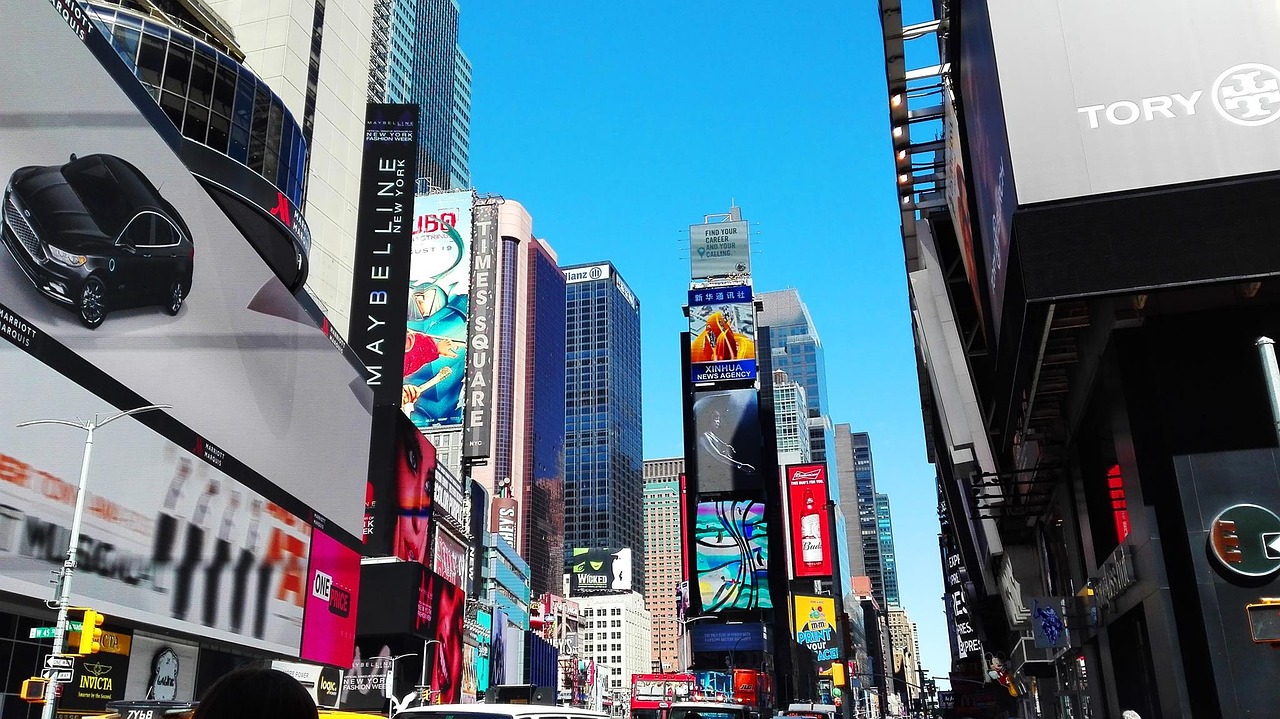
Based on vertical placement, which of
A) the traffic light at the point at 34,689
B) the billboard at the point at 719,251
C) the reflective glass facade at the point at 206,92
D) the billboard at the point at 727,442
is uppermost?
the billboard at the point at 719,251

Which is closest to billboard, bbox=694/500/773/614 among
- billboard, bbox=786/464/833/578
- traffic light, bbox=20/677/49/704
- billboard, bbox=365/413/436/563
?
billboard, bbox=786/464/833/578

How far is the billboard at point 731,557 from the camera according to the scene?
4872 inches

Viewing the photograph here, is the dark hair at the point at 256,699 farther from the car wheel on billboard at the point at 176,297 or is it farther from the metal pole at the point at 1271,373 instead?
the car wheel on billboard at the point at 176,297

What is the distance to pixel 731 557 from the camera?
12475cm

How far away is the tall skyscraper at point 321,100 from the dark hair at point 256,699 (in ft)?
195

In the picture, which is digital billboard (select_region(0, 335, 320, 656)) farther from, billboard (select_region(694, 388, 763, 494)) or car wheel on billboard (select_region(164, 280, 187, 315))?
billboard (select_region(694, 388, 763, 494))

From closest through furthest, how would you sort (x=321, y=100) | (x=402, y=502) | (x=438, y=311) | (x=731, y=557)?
(x=321, y=100), (x=402, y=502), (x=438, y=311), (x=731, y=557)

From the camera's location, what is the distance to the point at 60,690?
3250 cm

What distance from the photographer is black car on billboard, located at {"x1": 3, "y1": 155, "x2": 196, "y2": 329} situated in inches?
1194

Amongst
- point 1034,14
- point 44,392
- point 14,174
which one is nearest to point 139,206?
point 14,174

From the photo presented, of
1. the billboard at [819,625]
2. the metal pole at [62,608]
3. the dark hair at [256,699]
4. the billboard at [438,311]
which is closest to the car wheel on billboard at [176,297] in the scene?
the metal pole at [62,608]

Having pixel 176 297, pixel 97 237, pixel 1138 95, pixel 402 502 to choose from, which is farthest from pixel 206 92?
pixel 1138 95

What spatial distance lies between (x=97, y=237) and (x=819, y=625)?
133823mm

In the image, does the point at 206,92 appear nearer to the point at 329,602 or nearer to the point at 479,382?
the point at 329,602
